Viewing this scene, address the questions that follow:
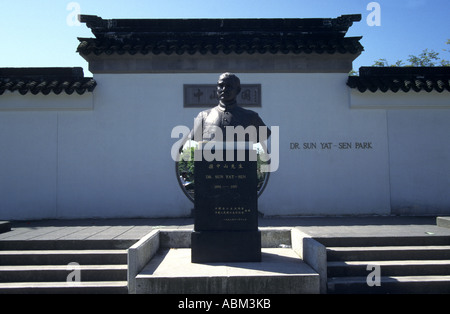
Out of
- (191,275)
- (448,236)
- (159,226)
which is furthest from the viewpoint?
(159,226)

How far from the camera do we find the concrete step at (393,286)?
362cm

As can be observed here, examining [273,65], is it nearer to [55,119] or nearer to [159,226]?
[159,226]

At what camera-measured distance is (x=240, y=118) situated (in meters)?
4.02

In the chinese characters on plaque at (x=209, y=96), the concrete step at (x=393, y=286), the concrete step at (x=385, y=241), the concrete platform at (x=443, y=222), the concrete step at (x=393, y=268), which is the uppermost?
the chinese characters on plaque at (x=209, y=96)

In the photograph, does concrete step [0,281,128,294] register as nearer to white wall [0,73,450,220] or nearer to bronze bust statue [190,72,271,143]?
→ bronze bust statue [190,72,271,143]

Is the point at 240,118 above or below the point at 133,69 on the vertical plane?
below

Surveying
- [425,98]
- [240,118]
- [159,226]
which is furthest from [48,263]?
[425,98]

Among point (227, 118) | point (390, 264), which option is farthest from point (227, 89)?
point (390, 264)

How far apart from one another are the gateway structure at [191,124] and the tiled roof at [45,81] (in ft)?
0.10

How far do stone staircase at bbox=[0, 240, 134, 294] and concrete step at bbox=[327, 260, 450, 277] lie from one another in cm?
248

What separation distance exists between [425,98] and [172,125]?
5370mm

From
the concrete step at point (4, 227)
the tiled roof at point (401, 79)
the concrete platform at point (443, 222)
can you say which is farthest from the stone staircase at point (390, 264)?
the concrete step at point (4, 227)

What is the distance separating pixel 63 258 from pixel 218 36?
548 centimetres

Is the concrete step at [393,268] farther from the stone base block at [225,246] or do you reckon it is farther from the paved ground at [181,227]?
the stone base block at [225,246]
